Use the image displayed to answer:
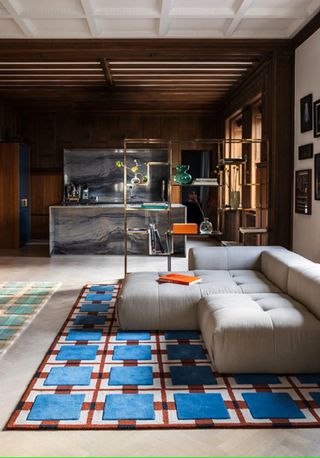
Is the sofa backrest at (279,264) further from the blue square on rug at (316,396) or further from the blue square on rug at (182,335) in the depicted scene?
the blue square on rug at (316,396)

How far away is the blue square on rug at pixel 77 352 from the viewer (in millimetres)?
3711

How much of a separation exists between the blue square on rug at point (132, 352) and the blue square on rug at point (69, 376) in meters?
0.30

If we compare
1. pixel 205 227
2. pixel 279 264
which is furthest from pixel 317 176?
pixel 279 264

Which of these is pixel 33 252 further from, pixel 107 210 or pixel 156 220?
pixel 156 220

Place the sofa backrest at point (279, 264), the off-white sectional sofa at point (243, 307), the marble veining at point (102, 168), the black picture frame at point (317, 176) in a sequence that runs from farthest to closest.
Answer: the marble veining at point (102, 168)
the black picture frame at point (317, 176)
the sofa backrest at point (279, 264)
the off-white sectional sofa at point (243, 307)

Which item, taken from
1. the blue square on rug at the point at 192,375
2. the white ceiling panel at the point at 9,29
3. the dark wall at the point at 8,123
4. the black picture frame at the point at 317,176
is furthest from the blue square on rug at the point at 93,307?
the dark wall at the point at 8,123

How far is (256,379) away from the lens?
3.28 meters

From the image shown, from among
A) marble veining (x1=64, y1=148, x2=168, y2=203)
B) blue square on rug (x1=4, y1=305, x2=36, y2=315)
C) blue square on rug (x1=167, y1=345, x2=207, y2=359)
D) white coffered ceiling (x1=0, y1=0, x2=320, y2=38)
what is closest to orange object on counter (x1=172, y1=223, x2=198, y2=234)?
blue square on rug (x1=4, y1=305, x2=36, y2=315)

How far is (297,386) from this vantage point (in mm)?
3184

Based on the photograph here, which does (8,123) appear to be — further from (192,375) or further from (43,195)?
(192,375)

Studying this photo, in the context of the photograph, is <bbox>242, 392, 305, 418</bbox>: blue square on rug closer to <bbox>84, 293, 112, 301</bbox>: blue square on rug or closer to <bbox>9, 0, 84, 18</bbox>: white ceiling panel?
<bbox>84, 293, 112, 301</bbox>: blue square on rug

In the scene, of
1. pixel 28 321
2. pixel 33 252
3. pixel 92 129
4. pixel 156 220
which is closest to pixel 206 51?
pixel 156 220

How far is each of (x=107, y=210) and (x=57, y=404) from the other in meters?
6.46

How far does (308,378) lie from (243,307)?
621 millimetres
